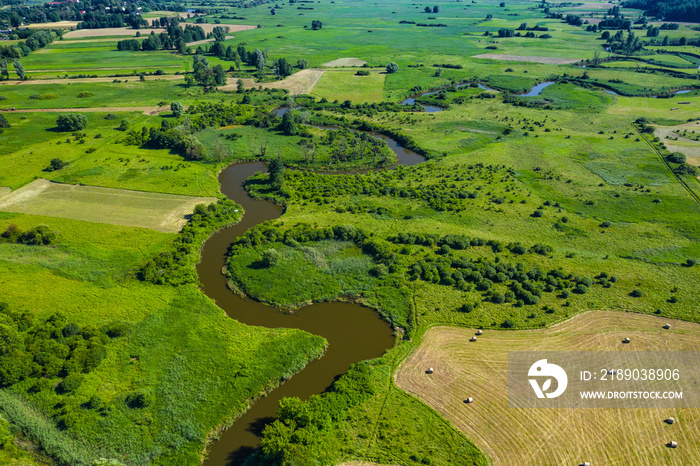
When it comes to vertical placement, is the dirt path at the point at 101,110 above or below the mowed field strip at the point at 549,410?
above

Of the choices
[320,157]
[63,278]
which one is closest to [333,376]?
[63,278]

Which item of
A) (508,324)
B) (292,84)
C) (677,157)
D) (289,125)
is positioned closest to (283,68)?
(292,84)

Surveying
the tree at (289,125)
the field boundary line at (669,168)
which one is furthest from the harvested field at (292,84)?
the field boundary line at (669,168)

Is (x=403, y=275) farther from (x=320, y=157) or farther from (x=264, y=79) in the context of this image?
(x=264, y=79)

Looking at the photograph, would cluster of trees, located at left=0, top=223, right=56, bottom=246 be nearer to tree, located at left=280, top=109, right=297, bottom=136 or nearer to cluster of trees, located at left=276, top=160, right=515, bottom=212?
cluster of trees, located at left=276, top=160, right=515, bottom=212

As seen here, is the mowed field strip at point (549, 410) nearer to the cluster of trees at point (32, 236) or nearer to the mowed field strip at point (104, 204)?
the mowed field strip at point (104, 204)

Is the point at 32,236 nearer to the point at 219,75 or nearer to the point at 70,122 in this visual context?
the point at 70,122
